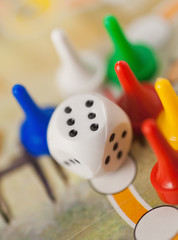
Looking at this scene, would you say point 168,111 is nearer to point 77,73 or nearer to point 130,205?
point 130,205

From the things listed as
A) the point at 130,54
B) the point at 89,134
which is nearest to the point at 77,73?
the point at 130,54

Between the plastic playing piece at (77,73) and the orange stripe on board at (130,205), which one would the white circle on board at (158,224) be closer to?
the orange stripe on board at (130,205)

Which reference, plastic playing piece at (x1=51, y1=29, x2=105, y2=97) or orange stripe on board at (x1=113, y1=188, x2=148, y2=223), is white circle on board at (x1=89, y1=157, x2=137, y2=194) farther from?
plastic playing piece at (x1=51, y1=29, x2=105, y2=97)

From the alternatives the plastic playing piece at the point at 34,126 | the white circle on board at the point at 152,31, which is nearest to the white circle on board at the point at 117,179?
the plastic playing piece at the point at 34,126

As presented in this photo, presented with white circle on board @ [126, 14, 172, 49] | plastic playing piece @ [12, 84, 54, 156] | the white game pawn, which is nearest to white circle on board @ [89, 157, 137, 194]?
the white game pawn

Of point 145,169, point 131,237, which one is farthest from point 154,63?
point 131,237

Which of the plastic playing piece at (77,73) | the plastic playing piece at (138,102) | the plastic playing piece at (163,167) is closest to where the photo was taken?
the plastic playing piece at (163,167)
